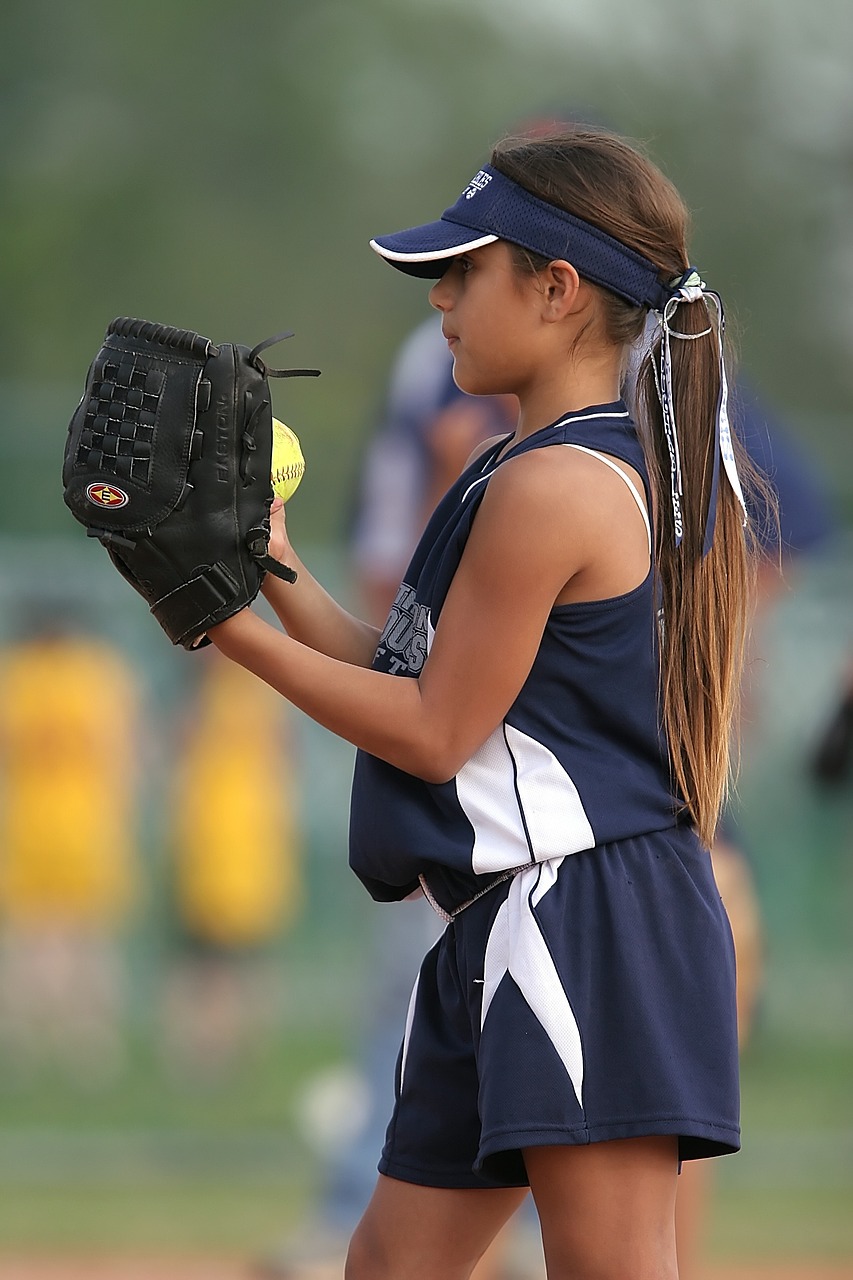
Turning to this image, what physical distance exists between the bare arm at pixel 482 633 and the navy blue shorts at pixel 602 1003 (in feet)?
0.67

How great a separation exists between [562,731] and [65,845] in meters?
3.81

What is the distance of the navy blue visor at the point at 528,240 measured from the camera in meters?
2.07

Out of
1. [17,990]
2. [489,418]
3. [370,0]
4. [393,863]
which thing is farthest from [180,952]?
[370,0]

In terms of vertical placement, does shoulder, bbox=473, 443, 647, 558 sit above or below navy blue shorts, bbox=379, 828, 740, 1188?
above

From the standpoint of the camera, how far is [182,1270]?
3953 mm

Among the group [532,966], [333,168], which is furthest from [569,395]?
[333,168]

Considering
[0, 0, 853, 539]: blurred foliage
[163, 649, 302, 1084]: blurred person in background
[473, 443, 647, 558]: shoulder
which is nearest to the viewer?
[473, 443, 647, 558]: shoulder

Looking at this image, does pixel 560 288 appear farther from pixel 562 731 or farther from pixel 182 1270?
pixel 182 1270

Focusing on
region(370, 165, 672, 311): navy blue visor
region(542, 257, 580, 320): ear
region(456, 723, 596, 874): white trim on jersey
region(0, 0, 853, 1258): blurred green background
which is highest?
region(0, 0, 853, 1258): blurred green background

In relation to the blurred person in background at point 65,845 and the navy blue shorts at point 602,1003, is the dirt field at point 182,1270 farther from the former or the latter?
the navy blue shorts at point 602,1003

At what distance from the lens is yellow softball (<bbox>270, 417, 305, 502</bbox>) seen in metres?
2.18

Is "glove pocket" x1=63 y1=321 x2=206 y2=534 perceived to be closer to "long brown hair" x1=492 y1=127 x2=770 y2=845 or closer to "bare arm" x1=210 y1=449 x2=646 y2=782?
"bare arm" x1=210 y1=449 x2=646 y2=782

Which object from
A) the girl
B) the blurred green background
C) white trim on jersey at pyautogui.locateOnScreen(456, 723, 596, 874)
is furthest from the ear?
the blurred green background

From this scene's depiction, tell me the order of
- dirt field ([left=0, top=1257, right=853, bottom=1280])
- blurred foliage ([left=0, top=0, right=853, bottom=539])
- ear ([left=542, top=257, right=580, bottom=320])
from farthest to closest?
blurred foliage ([left=0, top=0, right=853, bottom=539])
dirt field ([left=0, top=1257, right=853, bottom=1280])
ear ([left=542, top=257, right=580, bottom=320])
